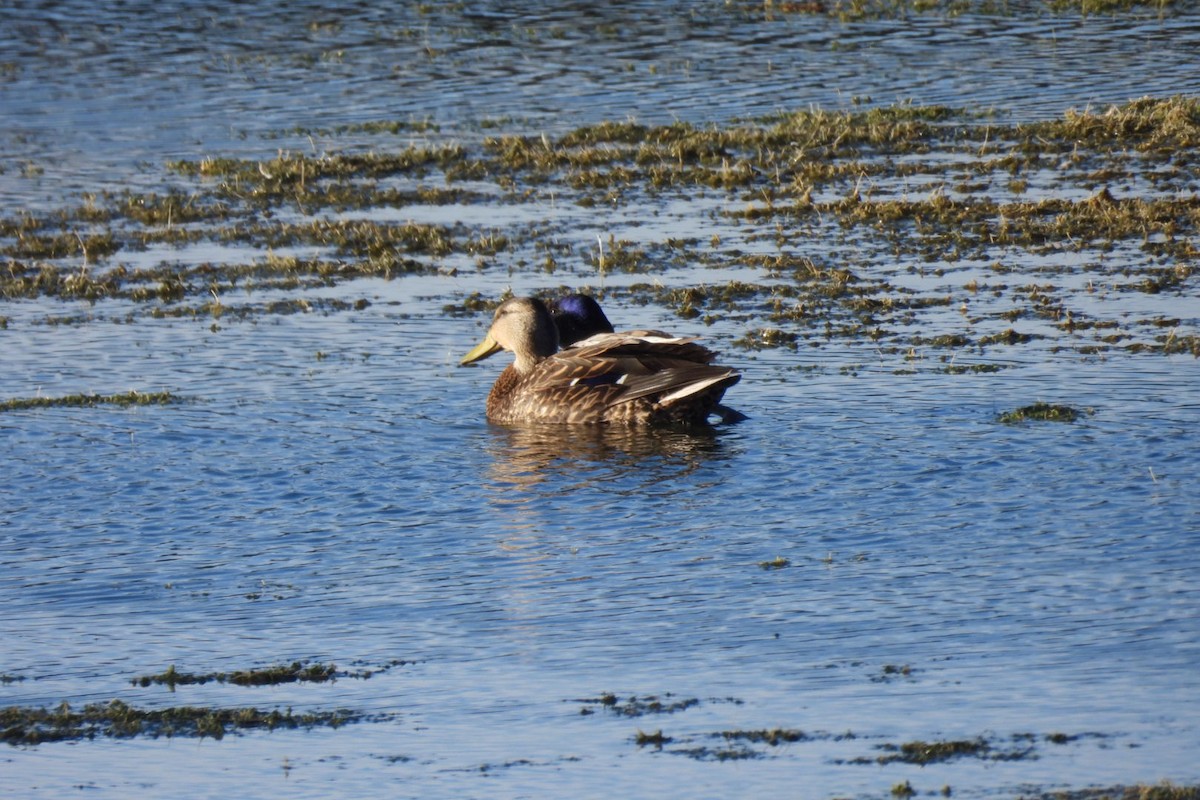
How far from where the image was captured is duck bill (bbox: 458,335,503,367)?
1430cm

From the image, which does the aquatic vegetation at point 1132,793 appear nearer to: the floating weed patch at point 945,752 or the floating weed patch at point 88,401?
the floating weed patch at point 945,752

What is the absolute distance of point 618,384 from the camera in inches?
515

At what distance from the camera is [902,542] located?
379 inches

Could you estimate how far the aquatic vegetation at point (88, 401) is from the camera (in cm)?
1352

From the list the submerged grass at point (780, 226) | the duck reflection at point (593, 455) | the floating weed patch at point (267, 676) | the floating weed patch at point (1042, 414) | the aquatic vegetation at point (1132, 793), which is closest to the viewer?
the aquatic vegetation at point (1132, 793)

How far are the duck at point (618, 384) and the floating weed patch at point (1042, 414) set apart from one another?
1.68 meters

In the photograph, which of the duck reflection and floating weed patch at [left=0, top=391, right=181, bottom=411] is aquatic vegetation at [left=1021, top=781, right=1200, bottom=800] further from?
floating weed patch at [left=0, top=391, right=181, bottom=411]

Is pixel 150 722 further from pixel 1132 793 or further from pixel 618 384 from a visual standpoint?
pixel 618 384

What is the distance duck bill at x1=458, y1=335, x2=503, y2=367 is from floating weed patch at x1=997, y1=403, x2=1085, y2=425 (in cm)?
390

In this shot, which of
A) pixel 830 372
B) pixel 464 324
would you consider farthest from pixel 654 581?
pixel 464 324

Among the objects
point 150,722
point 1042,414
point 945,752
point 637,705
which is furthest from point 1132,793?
point 1042,414

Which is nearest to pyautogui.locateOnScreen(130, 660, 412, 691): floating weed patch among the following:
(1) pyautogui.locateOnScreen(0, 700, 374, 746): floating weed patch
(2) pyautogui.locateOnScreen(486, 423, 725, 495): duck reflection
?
(1) pyautogui.locateOnScreen(0, 700, 374, 746): floating weed patch

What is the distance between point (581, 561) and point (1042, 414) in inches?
140

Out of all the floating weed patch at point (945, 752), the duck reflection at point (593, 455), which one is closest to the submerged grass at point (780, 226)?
the duck reflection at point (593, 455)
